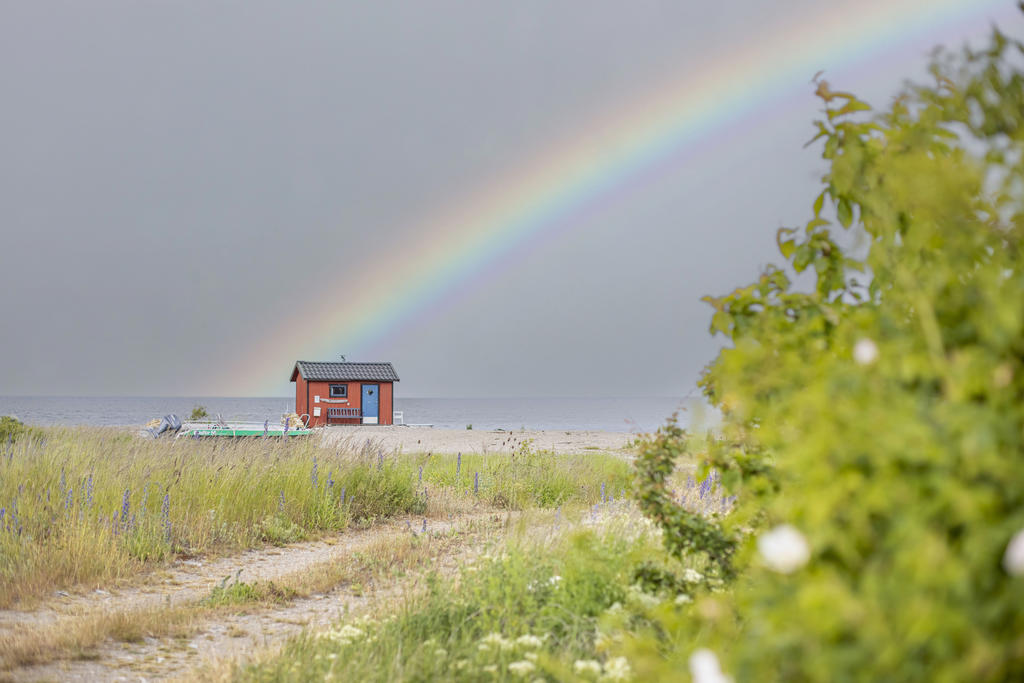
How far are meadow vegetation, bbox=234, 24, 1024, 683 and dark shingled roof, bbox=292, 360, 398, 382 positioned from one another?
1206 inches

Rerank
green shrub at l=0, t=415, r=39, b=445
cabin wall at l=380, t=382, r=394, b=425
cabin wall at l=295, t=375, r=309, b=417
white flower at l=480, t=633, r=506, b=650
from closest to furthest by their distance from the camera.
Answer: white flower at l=480, t=633, r=506, b=650, green shrub at l=0, t=415, r=39, b=445, cabin wall at l=295, t=375, r=309, b=417, cabin wall at l=380, t=382, r=394, b=425

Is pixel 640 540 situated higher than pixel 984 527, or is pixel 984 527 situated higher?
pixel 984 527

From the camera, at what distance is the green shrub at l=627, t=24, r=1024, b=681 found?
1187 millimetres

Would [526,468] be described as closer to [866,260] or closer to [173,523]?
[173,523]

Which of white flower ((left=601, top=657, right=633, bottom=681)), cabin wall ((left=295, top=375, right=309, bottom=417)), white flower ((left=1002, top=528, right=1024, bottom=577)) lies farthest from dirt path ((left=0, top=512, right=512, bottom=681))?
cabin wall ((left=295, top=375, right=309, bottom=417))

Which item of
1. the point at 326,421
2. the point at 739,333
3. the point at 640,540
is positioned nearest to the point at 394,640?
the point at 640,540

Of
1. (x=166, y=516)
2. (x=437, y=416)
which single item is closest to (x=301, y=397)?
(x=166, y=516)

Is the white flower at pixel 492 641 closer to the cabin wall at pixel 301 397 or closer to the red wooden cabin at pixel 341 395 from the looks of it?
the red wooden cabin at pixel 341 395

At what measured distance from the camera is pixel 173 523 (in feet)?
24.8

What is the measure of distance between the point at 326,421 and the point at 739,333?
32081mm

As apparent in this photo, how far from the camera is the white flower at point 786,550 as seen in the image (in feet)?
4.29

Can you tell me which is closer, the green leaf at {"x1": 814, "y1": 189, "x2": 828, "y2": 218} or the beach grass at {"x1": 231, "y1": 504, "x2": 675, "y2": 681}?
the green leaf at {"x1": 814, "y1": 189, "x2": 828, "y2": 218}

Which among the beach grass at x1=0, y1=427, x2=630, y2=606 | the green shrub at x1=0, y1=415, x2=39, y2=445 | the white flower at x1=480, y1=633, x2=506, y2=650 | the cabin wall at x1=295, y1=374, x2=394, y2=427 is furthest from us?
the cabin wall at x1=295, y1=374, x2=394, y2=427

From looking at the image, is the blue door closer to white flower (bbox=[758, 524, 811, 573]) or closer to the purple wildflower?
the purple wildflower
